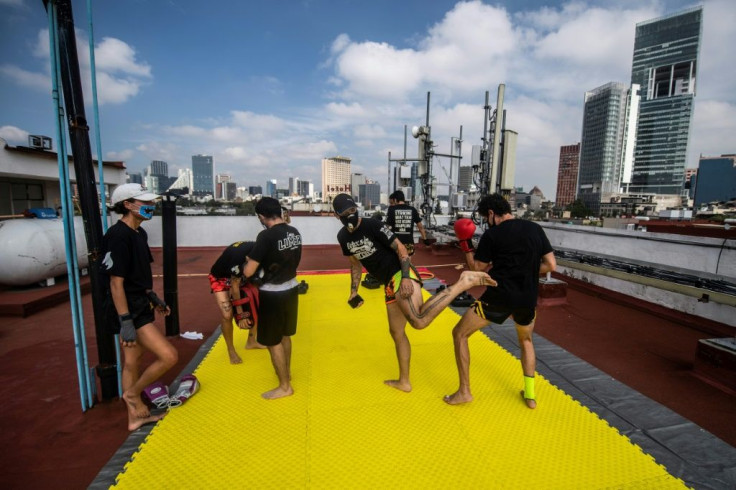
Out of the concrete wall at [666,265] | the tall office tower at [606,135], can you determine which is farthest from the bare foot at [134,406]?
the tall office tower at [606,135]

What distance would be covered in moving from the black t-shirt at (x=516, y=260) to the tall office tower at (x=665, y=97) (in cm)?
15728

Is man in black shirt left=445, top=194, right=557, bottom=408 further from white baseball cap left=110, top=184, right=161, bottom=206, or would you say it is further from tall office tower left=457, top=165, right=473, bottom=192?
tall office tower left=457, top=165, right=473, bottom=192

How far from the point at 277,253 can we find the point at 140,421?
200 cm

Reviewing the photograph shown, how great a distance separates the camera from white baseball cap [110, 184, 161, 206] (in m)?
2.90

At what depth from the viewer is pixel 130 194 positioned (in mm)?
2934

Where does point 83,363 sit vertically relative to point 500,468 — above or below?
above

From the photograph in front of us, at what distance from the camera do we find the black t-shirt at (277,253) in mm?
3064

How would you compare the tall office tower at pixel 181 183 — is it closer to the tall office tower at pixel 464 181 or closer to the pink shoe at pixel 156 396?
the pink shoe at pixel 156 396

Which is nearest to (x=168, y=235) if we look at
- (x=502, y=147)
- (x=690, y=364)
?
(x=690, y=364)

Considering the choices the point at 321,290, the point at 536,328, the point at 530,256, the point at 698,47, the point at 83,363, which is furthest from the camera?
the point at 698,47

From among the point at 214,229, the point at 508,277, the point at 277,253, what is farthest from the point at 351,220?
the point at 214,229

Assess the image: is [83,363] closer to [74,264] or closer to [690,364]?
[74,264]

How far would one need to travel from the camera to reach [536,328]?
5.57 m

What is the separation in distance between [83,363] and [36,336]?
3.19 metres
